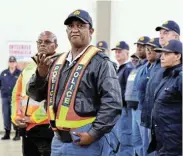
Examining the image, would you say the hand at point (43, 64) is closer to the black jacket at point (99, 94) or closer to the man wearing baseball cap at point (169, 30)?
the black jacket at point (99, 94)

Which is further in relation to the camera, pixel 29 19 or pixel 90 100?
pixel 29 19

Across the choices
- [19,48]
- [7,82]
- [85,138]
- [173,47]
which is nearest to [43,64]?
[85,138]

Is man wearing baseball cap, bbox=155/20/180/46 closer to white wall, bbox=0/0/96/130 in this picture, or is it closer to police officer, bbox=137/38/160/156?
police officer, bbox=137/38/160/156

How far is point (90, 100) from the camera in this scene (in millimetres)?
2773

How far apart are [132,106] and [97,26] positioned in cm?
471

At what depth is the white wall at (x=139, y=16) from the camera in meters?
8.03

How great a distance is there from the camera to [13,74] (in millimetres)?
9281

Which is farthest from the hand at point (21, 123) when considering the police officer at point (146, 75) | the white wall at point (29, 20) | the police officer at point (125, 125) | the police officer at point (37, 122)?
the white wall at point (29, 20)

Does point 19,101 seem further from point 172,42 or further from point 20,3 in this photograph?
point 20,3

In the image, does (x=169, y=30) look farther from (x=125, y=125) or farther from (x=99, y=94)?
(x=99, y=94)

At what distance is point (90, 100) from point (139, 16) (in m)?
6.51

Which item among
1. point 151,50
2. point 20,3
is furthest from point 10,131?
point 151,50

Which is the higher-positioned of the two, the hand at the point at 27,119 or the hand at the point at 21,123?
the hand at the point at 27,119

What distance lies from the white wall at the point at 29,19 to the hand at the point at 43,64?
714cm
